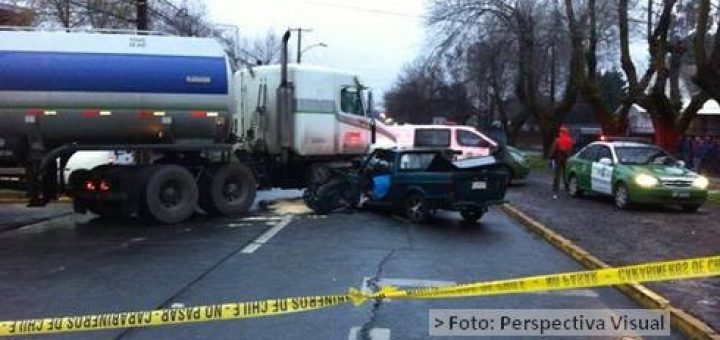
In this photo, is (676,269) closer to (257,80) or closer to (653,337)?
(653,337)

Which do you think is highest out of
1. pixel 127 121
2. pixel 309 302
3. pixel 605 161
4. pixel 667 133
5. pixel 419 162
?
pixel 127 121

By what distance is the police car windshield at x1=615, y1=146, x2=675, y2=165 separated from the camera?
21094mm

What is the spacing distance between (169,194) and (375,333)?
10.2m

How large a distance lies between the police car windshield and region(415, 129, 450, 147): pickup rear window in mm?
8203

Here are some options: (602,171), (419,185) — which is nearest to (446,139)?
(602,171)

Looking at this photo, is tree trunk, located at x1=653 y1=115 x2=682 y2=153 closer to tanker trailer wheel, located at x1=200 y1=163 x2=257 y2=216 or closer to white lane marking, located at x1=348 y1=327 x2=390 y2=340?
tanker trailer wheel, located at x1=200 y1=163 x2=257 y2=216

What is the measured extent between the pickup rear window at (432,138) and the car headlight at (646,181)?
9.82m

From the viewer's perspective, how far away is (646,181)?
1962 centimetres

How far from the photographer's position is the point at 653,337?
7.92m

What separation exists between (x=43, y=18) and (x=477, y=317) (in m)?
33.3

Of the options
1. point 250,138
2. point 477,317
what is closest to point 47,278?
point 477,317

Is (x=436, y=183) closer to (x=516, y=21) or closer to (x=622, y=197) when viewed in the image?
(x=622, y=197)

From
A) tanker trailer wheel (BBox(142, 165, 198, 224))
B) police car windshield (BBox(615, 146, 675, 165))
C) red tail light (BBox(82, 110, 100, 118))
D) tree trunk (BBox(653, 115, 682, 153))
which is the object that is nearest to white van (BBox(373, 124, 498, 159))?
police car windshield (BBox(615, 146, 675, 165))

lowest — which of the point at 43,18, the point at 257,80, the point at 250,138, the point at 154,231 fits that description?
the point at 154,231
